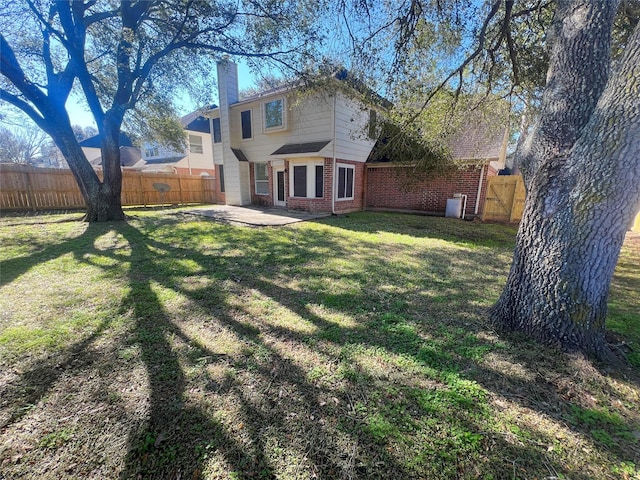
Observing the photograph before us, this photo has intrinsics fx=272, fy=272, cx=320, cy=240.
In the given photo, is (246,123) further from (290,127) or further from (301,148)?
(301,148)

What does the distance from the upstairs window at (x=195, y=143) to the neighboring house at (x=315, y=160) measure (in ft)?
25.5

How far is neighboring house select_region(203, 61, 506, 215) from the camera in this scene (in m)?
10.7

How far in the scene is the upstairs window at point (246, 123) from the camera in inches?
526

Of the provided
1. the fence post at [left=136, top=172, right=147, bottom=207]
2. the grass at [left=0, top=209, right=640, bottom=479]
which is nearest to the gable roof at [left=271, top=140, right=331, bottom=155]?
the grass at [left=0, top=209, right=640, bottom=479]

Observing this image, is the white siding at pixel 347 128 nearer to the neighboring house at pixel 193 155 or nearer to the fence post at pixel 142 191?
the fence post at pixel 142 191

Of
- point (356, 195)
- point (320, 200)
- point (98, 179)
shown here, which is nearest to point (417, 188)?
point (356, 195)

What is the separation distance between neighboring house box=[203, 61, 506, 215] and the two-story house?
4 centimetres

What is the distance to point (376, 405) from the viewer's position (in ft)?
6.46

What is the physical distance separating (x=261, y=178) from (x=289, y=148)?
2.94m

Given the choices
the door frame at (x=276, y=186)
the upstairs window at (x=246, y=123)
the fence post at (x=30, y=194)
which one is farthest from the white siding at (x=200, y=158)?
the door frame at (x=276, y=186)

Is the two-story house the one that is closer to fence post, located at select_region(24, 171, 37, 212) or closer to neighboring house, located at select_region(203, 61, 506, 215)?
neighboring house, located at select_region(203, 61, 506, 215)

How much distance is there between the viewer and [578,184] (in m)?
2.27

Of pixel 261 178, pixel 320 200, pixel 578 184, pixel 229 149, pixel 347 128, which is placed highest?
pixel 347 128

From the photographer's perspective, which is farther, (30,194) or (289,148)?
(289,148)
